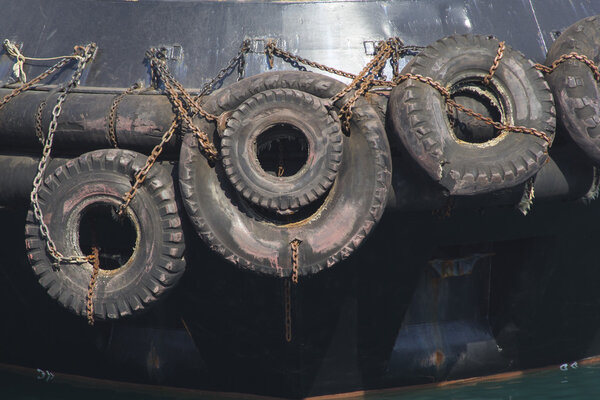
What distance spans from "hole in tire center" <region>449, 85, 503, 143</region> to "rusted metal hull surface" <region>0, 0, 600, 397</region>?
36 centimetres

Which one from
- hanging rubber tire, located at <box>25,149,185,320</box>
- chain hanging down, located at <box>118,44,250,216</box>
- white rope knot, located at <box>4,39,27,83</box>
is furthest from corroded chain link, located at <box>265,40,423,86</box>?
white rope knot, located at <box>4,39,27,83</box>

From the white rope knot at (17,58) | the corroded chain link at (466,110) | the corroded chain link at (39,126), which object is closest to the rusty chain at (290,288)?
the corroded chain link at (466,110)

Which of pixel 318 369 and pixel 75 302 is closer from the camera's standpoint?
pixel 75 302

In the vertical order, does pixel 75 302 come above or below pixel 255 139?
below

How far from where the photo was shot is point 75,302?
13.8 feet

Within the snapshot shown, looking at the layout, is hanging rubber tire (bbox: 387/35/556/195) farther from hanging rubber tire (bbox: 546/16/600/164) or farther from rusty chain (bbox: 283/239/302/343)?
rusty chain (bbox: 283/239/302/343)

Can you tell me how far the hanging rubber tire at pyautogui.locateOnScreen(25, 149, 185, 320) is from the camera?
13.5 feet

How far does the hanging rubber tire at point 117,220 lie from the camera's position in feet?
13.5

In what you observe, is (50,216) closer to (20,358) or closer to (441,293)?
(20,358)

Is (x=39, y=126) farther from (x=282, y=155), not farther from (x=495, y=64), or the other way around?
(x=495, y=64)

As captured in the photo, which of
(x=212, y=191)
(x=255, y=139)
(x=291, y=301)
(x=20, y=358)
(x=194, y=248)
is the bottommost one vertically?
(x=20, y=358)

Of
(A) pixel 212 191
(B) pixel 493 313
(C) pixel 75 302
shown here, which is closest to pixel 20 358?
(C) pixel 75 302

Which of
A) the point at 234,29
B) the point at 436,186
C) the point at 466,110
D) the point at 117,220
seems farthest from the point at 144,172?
the point at 466,110

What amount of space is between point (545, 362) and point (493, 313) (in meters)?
0.60
